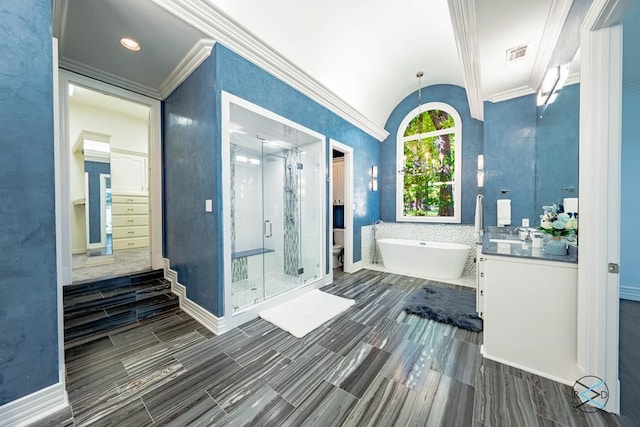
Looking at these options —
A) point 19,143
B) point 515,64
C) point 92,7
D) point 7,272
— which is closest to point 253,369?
point 7,272

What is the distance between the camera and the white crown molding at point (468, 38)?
1.73 metres

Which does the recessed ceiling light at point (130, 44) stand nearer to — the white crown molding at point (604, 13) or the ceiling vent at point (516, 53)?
the white crown molding at point (604, 13)

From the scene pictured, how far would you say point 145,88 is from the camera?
2.86 meters

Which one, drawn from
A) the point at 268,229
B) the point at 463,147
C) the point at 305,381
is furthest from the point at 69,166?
the point at 463,147

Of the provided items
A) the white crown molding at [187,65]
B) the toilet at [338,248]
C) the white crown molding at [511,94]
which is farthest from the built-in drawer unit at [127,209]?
the white crown molding at [511,94]

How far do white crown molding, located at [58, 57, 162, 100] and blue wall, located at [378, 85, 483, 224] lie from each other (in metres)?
4.36

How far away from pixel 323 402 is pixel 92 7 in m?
3.40

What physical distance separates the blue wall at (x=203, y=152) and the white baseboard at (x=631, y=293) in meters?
4.47

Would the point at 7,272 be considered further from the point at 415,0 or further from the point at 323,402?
the point at 415,0

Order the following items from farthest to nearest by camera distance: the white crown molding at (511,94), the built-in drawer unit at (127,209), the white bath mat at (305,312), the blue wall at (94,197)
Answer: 1. the built-in drawer unit at (127,209)
2. the blue wall at (94,197)
3. the white crown molding at (511,94)
4. the white bath mat at (305,312)

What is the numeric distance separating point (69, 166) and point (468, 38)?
416cm

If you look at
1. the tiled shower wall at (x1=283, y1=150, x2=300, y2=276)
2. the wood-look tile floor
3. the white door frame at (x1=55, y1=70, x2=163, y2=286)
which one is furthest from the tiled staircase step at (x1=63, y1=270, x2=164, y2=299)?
the tiled shower wall at (x1=283, y1=150, x2=300, y2=276)

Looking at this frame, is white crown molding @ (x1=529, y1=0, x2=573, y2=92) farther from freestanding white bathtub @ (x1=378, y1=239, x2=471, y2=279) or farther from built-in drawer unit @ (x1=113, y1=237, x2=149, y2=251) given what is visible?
built-in drawer unit @ (x1=113, y1=237, x2=149, y2=251)

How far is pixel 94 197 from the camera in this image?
3270 millimetres
